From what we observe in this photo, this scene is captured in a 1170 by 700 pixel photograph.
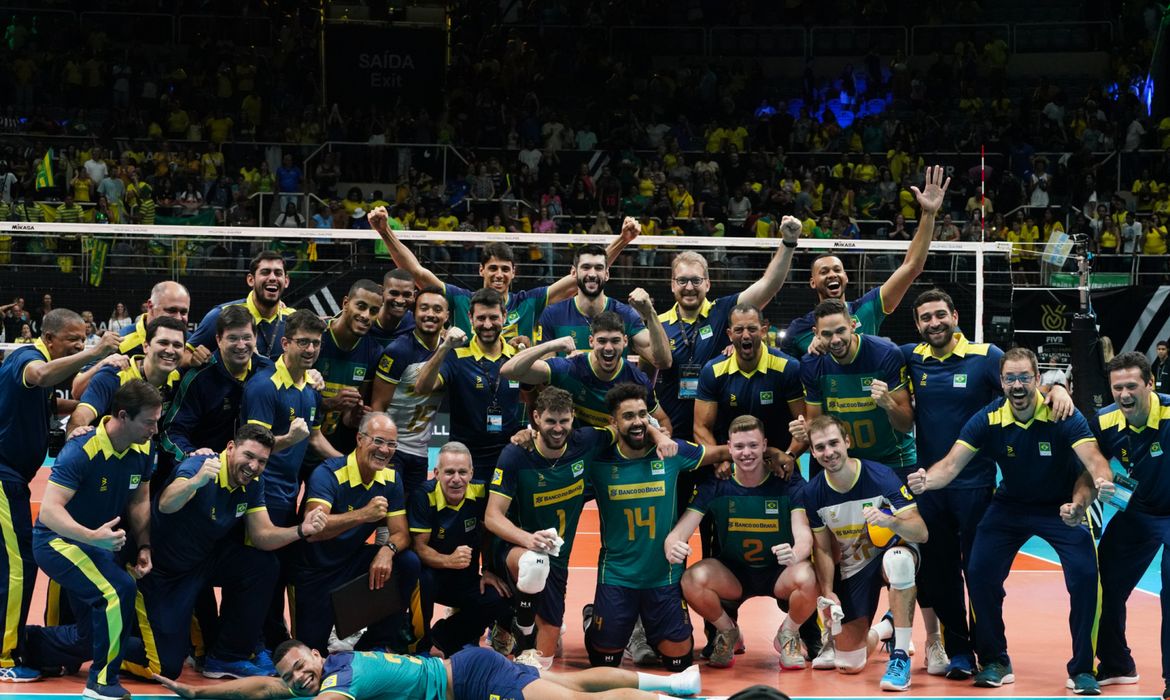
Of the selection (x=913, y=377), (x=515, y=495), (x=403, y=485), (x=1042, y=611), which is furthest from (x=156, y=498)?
(x=1042, y=611)

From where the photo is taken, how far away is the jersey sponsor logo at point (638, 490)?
10055 millimetres

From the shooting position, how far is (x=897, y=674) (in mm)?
Answer: 9500

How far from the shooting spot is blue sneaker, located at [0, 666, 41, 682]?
9188 millimetres

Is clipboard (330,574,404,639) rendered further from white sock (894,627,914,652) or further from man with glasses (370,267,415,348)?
white sock (894,627,914,652)

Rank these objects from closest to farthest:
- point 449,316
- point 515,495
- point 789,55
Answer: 1. point 515,495
2. point 449,316
3. point 789,55

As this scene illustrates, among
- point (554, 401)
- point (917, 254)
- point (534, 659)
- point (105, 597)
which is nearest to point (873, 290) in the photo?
point (917, 254)

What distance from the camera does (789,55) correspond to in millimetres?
35625

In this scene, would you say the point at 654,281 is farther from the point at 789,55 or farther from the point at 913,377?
the point at 789,55

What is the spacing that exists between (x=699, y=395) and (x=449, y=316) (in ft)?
8.56

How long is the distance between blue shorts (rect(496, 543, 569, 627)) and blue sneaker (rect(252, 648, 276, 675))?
1818 mm

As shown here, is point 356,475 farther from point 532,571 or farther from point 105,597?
point 105,597

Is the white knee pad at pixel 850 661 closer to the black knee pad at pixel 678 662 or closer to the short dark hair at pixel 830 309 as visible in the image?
the black knee pad at pixel 678 662

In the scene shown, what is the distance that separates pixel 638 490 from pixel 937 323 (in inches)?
104

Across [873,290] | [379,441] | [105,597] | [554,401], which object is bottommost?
[105,597]
